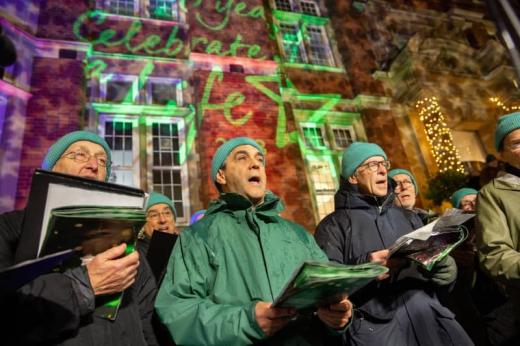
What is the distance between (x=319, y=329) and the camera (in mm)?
1694

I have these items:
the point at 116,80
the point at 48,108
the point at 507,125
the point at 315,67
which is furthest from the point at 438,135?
the point at 48,108

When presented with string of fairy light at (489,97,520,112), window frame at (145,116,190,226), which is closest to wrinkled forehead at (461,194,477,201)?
window frame at (145,116,190,226)

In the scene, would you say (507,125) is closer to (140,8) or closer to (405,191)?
(405,191)

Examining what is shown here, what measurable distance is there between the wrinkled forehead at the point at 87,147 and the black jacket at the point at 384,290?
1.72m

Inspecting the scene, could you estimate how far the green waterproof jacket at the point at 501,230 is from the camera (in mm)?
2037

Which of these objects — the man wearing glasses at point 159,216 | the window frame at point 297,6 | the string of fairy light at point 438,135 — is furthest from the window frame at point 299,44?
the man wearing glasses at point 159,216

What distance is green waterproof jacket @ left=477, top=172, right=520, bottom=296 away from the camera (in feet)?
6.68

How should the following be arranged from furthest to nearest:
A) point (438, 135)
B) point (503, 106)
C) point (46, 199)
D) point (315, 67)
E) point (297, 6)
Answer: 1. point (297, 6)
2. point (503, 106)
3. point (315, 67)
4. point (438, 135)
5. point (46, 199)

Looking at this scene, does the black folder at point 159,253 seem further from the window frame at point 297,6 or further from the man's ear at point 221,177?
the window frame at point 297,6

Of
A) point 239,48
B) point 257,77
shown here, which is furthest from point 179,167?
point 239,48

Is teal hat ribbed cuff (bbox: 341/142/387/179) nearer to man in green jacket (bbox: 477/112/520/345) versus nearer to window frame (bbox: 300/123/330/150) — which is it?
man in green jacket (bbox: 477/112/520/345)

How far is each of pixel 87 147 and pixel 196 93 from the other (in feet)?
19.2

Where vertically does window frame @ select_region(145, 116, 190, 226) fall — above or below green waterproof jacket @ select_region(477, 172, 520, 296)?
above

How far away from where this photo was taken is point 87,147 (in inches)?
83.1
